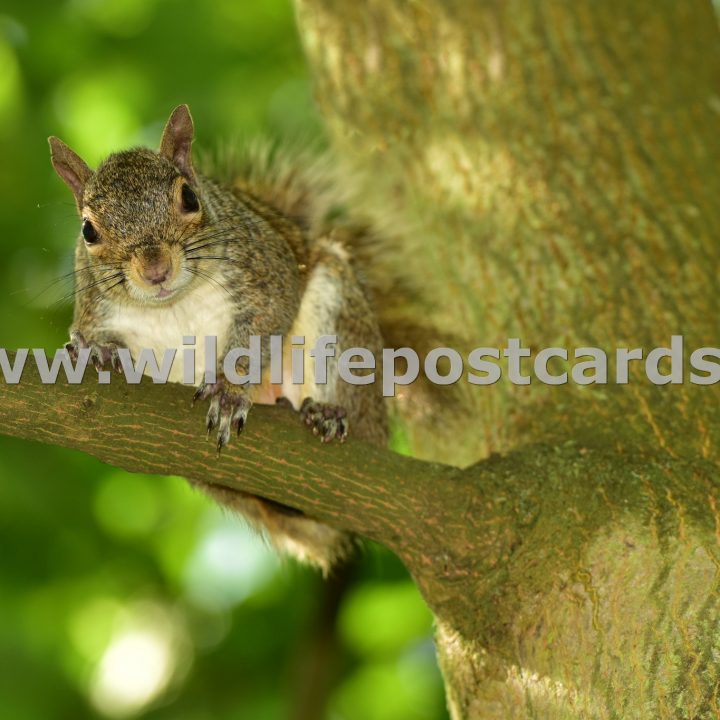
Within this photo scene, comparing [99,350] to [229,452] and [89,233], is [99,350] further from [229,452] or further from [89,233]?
[229,452]

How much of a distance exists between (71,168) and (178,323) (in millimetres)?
420

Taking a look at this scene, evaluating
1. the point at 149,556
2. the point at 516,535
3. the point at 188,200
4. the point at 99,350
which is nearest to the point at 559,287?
the point at 516,535

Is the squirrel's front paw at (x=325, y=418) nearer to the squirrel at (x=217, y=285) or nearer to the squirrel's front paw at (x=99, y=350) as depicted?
the squirrel at (x=217, y=285)

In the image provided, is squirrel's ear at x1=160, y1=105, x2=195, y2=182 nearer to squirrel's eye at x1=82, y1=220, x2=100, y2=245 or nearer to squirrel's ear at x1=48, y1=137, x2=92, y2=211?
squirrel's ear at x1=48, y1=137, x2=92, y2=211

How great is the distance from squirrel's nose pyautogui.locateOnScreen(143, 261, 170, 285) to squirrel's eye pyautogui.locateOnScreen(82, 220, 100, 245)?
6.7 inches

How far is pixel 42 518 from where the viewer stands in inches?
113

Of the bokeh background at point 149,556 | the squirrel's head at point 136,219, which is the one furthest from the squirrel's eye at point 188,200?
the bokeh background at point 149,556

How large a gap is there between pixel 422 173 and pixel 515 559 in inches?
46.1

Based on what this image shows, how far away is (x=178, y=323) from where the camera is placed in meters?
2.48

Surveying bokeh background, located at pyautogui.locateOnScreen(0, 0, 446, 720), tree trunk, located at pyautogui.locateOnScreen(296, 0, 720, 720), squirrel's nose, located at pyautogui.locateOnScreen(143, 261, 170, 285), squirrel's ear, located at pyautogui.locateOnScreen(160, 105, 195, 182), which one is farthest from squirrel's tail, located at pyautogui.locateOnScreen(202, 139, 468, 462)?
squirrel's nose, located at pyautogui.locateOnScreen(143, 261, 170, 285)

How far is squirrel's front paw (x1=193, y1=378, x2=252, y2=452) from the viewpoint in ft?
6.33

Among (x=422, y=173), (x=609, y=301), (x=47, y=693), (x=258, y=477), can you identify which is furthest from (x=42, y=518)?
(x=609, y=301)

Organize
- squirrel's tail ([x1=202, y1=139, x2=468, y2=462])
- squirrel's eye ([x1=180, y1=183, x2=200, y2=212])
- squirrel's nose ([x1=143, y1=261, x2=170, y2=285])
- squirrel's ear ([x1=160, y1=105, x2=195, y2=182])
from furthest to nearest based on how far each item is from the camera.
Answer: squirrel's tail ([x1=202, y1=139, x2=468, y2=462]), squirrel's ear ([x1=160, y1=105, x2=195, y2=182]), squirrel's eye ([x1=180, y1=183, x2=200, y2=212]), squirrel's nose ([x1=143, y1=261, x2=170, y2=285])

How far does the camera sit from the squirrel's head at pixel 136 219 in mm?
2258
